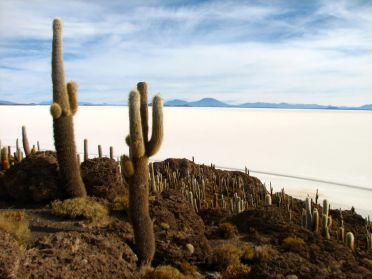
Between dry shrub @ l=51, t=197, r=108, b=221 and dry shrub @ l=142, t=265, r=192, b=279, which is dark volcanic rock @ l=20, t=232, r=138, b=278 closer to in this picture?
dry shrub @ l=142, t=265, r=192, b=279

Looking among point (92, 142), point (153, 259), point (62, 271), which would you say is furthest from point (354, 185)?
point (92, 142)

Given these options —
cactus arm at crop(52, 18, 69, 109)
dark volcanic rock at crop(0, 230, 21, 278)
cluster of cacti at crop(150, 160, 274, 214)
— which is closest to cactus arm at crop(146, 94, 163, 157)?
dark volcanic rock at crop(0, 230, 21, 278)

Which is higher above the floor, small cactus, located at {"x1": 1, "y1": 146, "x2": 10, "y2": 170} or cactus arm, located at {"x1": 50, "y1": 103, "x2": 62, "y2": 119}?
cactus arm, located at {"x1": 50, "y1": 103, "x2": 62, "y2": 119}

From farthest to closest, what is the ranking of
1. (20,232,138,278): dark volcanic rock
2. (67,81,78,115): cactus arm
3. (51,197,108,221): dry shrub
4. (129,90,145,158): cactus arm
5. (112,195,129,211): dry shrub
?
1. (67,81,78,115): cactus arm
2. (112,195,129,211): dry shrub
3. (51,197,108,221): dry shrub
4. (129,90,145,158): cactus arm
5. (20,232,138,278): dark volcanic rock

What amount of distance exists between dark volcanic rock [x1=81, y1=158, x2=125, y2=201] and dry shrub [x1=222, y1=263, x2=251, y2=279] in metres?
3.80

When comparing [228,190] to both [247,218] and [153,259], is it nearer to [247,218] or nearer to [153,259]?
[247,218]

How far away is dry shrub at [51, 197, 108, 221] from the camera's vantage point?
8.59 metres

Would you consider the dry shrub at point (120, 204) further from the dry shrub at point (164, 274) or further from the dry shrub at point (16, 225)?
the dry shrub at point (164, 274)

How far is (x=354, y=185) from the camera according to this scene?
51.8ft

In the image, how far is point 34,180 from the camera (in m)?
9.64

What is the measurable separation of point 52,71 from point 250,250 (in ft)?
18.3

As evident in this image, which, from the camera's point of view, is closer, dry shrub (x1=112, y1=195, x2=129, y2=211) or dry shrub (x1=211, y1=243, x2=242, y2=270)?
dry shrub (x1=211, y1=243, x2=242, y2=270)

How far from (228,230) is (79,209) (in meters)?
2.85

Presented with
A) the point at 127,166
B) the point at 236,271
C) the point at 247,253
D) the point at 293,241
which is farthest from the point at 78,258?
the point at 293,241
